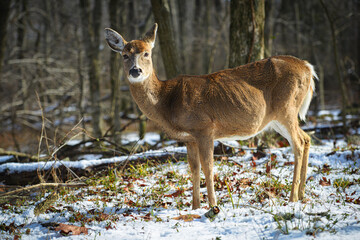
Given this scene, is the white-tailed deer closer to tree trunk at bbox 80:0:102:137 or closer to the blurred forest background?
the blurred forest background

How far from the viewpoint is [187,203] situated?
4.54 meters

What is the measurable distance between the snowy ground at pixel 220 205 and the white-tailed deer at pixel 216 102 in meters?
0.44

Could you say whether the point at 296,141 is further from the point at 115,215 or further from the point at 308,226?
the point at 115,215

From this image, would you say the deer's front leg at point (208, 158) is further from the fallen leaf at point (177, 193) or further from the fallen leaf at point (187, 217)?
the fallen leaf at point (177, 193)

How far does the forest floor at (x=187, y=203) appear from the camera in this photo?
11.2 ft

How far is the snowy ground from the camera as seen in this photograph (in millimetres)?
3383

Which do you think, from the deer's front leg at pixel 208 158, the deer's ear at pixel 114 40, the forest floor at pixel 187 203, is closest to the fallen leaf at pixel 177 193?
the forest floor at pixel 187 203

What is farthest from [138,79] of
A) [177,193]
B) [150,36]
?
[177,193]

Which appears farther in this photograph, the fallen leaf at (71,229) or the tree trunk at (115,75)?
the tree trunk at (115,75)

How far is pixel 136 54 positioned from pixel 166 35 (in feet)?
10.8

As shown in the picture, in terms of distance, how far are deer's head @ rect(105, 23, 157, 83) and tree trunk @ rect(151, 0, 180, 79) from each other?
2.86 meters

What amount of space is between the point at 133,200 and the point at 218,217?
60.0 inches

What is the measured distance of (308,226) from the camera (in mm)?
3201

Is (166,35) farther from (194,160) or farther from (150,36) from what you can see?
(194,160)
